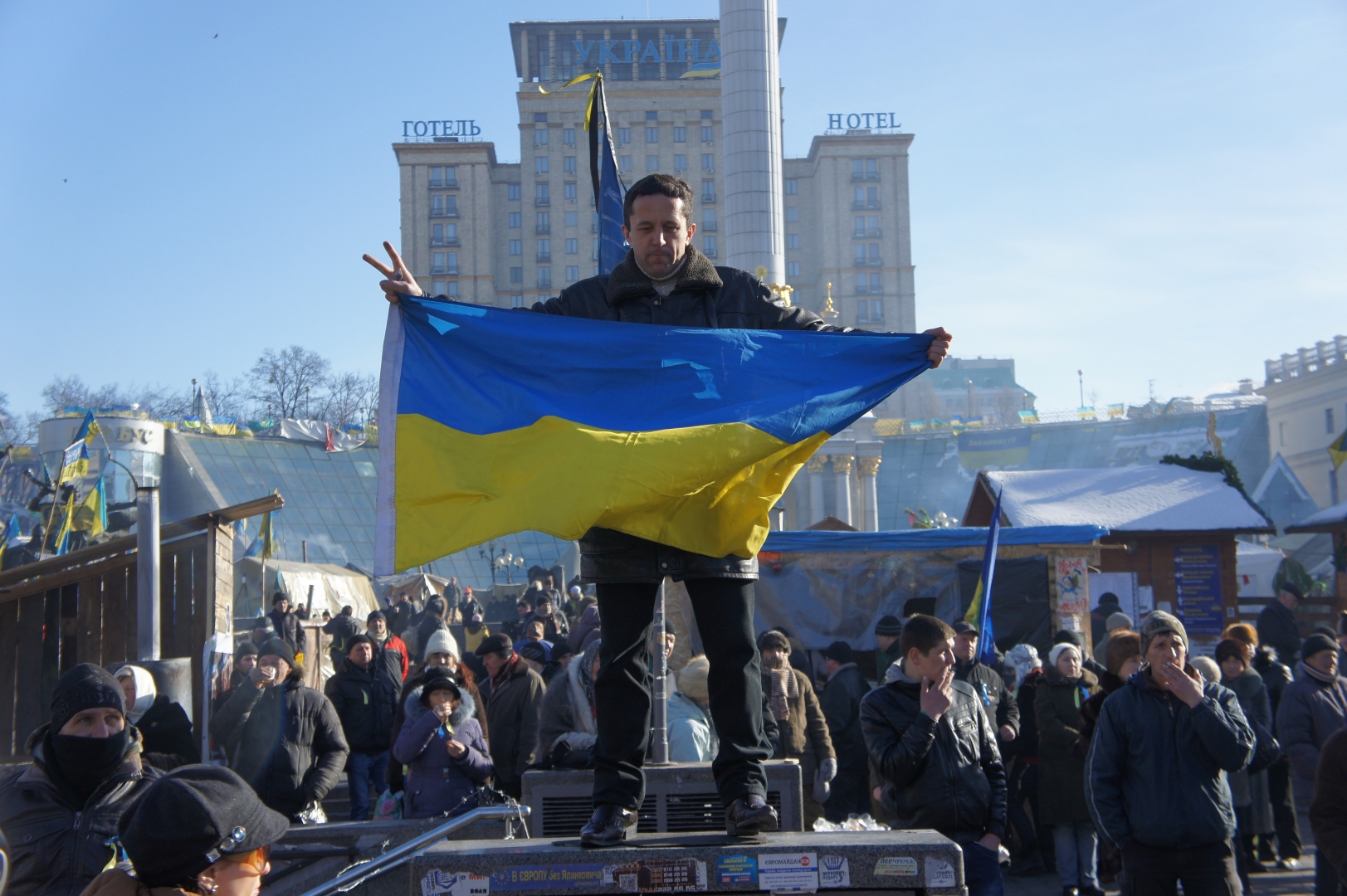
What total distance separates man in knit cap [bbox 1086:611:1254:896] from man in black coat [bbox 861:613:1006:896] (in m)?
0.51

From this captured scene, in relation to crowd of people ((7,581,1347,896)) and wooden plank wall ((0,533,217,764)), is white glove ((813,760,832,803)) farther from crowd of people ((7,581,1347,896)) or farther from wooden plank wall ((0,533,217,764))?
wooden plank wall ((0,533,217,764))

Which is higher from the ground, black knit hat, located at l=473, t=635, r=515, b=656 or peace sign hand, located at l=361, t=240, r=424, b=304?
peace sign hand, located at l=361, t=240, r=424, b=304

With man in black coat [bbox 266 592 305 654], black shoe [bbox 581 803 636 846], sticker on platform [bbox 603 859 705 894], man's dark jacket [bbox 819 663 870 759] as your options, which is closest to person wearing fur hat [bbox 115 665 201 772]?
black shoe [bbox 581 803 636 846]

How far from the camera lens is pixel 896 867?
3.38m

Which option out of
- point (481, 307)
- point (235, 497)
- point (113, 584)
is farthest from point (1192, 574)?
point (235, 497)

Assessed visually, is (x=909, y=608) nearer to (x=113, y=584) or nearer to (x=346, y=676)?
(x=346, y=676)

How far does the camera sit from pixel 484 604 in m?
34.1

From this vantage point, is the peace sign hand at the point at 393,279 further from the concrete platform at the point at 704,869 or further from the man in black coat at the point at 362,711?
the man in black coat at the point at 362,711

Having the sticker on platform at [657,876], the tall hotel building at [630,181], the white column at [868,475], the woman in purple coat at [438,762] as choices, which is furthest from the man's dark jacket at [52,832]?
the tall hotel building at [630,181]

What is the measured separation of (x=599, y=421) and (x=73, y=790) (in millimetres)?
2414

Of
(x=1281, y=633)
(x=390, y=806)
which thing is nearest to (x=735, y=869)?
(x=390, y=806)

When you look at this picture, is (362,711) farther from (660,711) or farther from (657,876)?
(657,876)

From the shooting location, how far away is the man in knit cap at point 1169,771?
5.41 m

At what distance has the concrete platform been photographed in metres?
3.38
